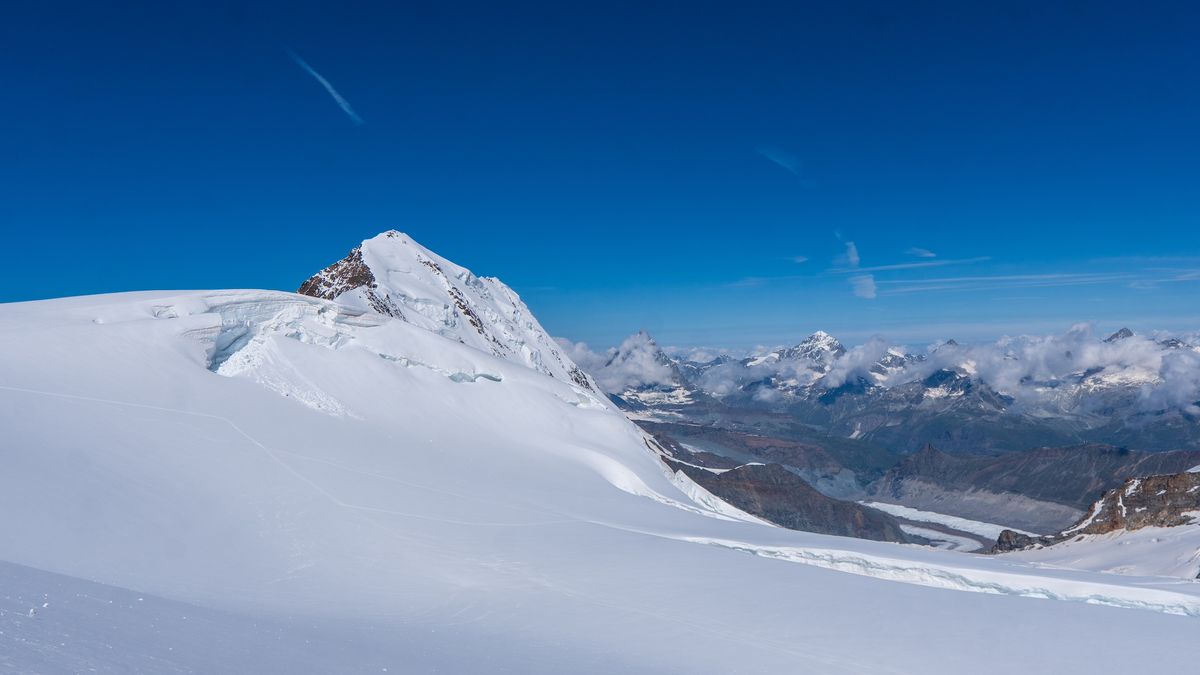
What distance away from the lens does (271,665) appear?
8922 millimetres

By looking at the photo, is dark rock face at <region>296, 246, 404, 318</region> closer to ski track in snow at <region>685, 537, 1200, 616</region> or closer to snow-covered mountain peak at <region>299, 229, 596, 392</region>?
snow-covered mountain peak at <region>299, 229, 596, 392</region>

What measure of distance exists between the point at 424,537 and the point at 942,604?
12202mm

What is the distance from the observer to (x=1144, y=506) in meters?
79.9

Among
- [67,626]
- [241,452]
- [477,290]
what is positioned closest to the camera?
[67,626]

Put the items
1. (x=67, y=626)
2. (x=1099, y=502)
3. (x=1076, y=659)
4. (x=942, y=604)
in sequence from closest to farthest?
1. (x=67, y=626)
2. (x=1076, y=659)
3. (x=942, y=604)
4. (x=1099, y=502)

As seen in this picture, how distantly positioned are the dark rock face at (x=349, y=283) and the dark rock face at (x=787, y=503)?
52.6 meters

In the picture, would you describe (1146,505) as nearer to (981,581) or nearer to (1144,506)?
(1144,506)

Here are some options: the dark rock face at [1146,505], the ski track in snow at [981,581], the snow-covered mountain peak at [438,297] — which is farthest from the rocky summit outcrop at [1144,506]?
the snow-covered mountain peak at [438,297]

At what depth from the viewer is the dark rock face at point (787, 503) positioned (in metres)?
124

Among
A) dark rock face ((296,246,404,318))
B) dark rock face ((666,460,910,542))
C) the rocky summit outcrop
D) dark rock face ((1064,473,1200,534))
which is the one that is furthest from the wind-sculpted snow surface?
dark rock face ((666,460,910,542))

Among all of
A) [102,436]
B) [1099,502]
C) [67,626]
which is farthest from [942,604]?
[1099,502]


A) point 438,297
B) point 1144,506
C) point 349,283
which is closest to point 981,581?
point 1144,506

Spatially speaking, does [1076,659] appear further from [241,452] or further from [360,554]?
[241,452]

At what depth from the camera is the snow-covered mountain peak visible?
10025 centimetres
